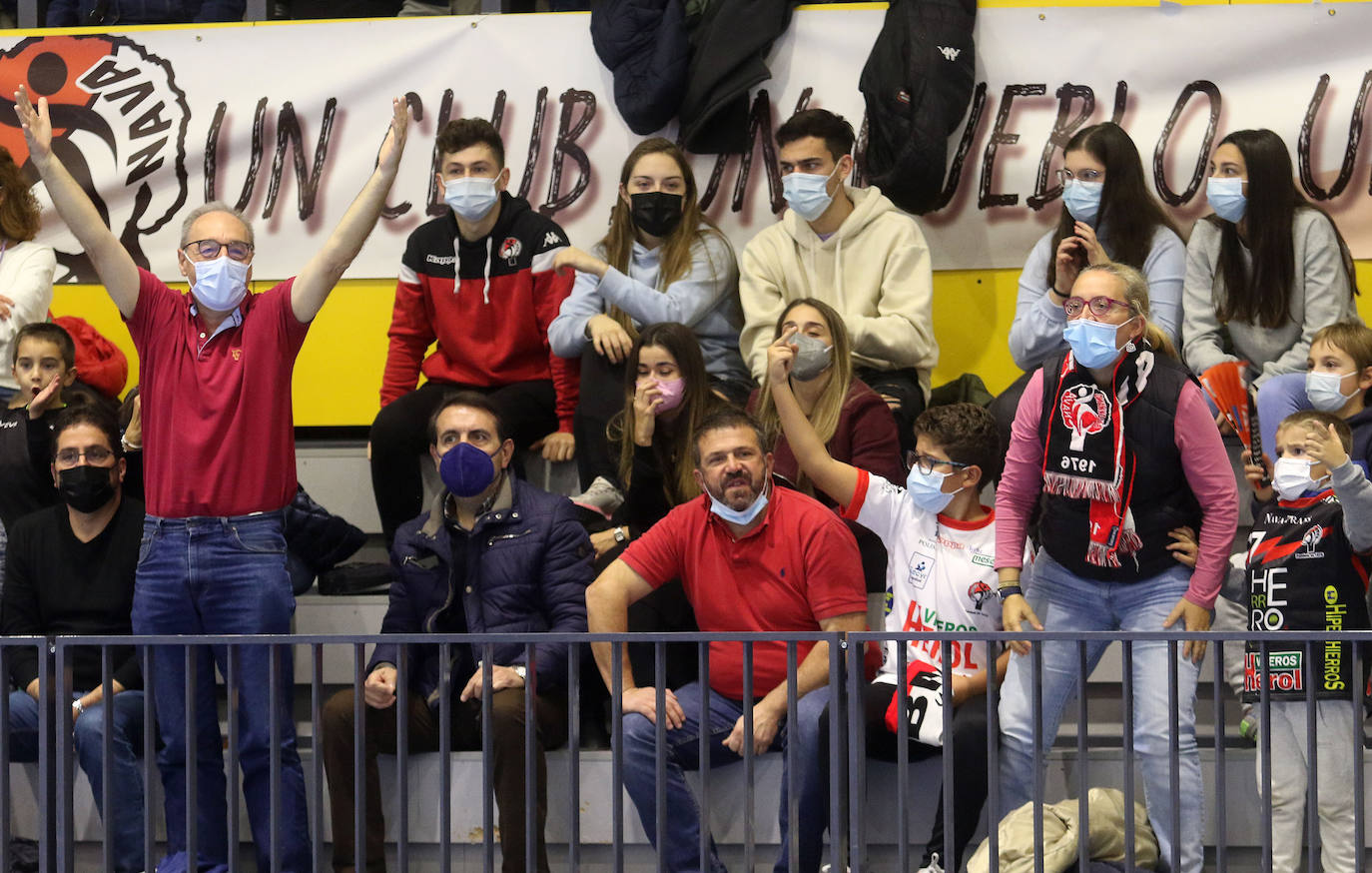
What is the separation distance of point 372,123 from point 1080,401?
3.55 metres

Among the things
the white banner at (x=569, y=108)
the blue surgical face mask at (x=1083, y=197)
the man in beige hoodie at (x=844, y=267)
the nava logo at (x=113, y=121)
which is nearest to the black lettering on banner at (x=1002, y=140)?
the white banner at (x=569, y=108)

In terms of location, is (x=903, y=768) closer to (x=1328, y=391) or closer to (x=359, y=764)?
(x=359, y=764)

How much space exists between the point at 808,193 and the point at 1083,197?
0.90 m

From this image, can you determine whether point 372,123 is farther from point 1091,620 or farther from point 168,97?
point 1091,620

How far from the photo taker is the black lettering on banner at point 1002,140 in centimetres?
636

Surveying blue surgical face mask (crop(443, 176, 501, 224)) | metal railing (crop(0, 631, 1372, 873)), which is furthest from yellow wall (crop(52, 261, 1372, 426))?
metal railing (crop(0, 631, 1372, 873))

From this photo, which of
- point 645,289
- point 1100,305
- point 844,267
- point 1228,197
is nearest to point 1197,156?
point 1228,197

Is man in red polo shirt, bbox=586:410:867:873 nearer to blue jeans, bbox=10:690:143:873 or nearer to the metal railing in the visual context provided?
the metal railing

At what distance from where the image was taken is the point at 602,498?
5.28 meters

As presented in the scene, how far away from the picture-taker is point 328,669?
5.21m

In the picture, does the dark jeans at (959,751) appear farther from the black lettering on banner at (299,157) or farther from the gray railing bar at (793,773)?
the black lettering on banner at (299,157)

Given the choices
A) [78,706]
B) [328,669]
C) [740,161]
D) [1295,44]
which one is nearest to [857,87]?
[740,161]

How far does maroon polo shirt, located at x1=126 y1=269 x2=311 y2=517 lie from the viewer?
171 inches

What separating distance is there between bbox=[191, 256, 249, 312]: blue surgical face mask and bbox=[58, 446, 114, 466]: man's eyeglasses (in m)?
0.69
